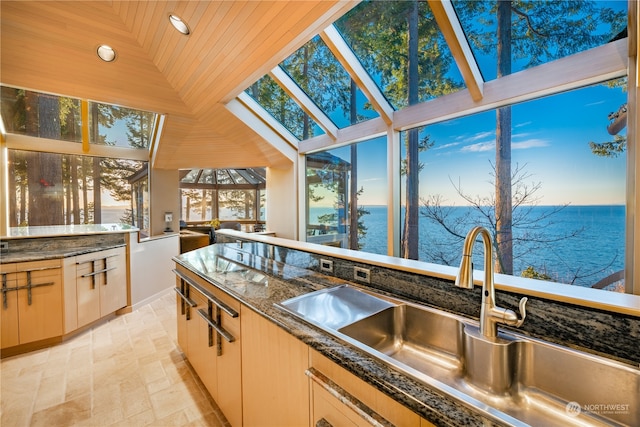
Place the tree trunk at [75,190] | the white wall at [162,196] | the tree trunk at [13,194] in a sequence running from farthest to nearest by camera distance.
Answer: the white wall at [162,196]
the tree trunk at [75,190]
the tree trunk at [13,194]

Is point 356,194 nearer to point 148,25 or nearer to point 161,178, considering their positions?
point 148,25

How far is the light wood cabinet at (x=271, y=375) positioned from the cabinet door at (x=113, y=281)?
2.77m

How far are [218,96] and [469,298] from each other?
10.7 ft

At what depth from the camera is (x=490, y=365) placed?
952mm

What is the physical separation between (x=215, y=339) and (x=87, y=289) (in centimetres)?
227

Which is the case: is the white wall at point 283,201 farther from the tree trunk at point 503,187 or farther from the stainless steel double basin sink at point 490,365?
the stainless steel double basin sink at point 490,365

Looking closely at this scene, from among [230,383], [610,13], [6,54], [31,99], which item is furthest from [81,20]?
[610,13]

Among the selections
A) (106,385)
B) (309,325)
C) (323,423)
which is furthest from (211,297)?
(106,385)

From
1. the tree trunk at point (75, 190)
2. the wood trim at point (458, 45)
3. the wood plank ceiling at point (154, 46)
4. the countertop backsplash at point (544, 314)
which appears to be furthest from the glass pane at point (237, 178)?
the countertop backsplash at point (544, 314)

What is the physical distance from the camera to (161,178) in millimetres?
5562

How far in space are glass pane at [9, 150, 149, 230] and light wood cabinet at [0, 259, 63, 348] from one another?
7.02ft

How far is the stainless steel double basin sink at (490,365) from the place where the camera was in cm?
78

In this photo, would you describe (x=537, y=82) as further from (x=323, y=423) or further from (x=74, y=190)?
(x=74, y=190)

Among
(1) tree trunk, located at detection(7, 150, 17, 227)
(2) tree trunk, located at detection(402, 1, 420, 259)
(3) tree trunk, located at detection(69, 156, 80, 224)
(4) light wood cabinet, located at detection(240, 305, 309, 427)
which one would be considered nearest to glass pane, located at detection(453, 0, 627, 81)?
(2) tree trunk, located at detection(402, 1, 420, 259)
